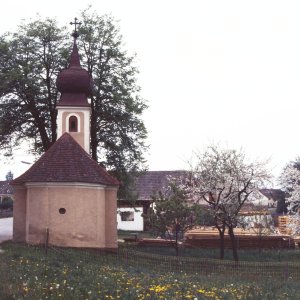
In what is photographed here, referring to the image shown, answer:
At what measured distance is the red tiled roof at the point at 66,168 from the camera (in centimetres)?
2325

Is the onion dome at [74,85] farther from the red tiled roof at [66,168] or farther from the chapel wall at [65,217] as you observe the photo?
the chapel wall at [65,217]

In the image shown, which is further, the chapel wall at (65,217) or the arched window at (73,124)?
the arched window at (73,124)

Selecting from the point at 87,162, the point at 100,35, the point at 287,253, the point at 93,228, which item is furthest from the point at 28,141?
the point at 287,253

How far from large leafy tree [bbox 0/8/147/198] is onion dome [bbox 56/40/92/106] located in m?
2.60

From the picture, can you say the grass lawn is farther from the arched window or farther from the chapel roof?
the chapel roof

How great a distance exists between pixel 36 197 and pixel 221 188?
9.82m

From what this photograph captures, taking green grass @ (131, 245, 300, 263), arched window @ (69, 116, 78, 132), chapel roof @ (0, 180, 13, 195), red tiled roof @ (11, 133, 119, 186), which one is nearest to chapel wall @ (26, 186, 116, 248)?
red tiled roof @ (11, 133, 119, 186)

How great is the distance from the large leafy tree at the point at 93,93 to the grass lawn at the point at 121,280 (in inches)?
481

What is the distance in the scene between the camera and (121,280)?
1310 centimetres

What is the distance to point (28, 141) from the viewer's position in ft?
111

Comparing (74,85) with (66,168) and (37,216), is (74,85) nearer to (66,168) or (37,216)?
(66,168)

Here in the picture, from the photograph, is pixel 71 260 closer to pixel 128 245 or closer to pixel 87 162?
pixel 87 162

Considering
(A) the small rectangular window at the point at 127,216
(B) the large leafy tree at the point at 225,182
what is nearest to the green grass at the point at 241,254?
(B) the large leafy tree at the point at 225,182

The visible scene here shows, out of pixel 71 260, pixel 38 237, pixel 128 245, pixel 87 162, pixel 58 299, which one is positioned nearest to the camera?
pixel 58 299
